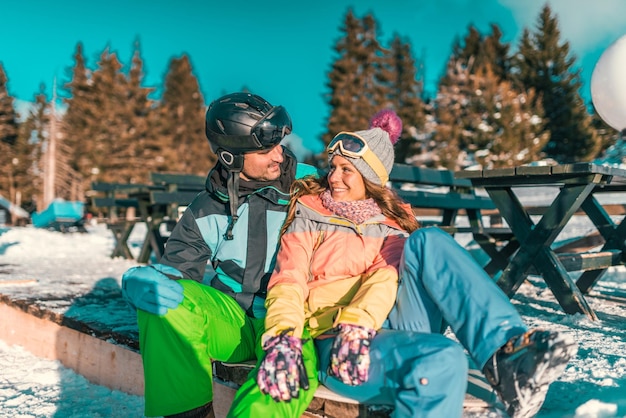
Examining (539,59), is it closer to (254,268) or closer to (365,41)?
(365,41)

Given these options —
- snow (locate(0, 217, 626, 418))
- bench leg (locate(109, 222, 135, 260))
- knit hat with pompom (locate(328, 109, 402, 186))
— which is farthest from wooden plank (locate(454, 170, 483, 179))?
bench leg (locate(109, 222, 135, 260))

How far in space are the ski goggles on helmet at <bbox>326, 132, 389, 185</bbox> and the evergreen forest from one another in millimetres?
21828

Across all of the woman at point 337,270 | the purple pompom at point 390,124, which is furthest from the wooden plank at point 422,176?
the woman at point 337,270

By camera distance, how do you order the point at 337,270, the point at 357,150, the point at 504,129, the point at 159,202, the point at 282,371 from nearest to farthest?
the point at 282,371
the point at 337,270
the point at 357,150
the point at 159,202
the point at 504,129

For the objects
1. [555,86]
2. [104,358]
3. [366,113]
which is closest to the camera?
[104,358]

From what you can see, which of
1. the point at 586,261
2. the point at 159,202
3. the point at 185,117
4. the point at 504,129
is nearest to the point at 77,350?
Answer: the point at 159,202

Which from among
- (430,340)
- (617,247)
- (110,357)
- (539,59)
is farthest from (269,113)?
(539,59)

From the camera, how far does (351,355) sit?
5.00 feet

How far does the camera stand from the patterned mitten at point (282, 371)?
1471 mm

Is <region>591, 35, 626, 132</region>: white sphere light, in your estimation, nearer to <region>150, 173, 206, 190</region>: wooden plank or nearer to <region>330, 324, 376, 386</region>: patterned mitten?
<region>150, 173, 206, 190</region>: wooden plank

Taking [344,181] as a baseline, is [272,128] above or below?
above

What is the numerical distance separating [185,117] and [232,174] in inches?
1746

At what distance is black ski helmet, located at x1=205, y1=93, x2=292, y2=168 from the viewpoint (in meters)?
2.19

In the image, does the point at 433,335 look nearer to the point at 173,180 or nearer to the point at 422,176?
the point at 422,176
